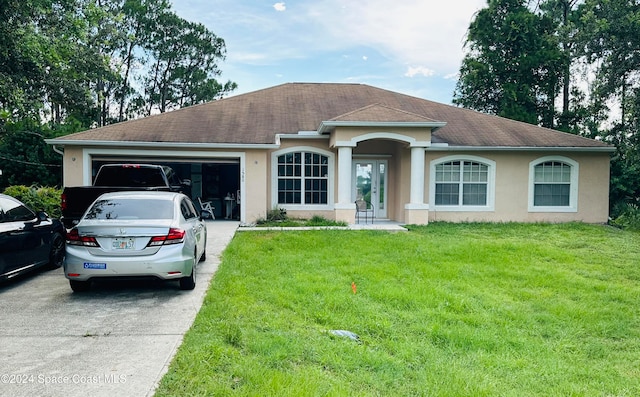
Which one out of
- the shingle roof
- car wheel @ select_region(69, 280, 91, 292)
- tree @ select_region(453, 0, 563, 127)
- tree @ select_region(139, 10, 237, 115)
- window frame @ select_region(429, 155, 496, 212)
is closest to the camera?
car wheel @ select_region(69, 280, 91, 292)

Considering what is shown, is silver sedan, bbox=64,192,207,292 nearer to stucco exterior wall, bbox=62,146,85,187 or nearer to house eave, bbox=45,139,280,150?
house eave, bbox=45,139,280,150

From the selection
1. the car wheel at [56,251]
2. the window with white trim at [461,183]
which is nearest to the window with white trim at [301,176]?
the window with white trim at [461,183]

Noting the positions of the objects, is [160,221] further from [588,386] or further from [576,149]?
[576,149]

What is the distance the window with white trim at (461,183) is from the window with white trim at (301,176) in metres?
4.21

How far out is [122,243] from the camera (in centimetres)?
575

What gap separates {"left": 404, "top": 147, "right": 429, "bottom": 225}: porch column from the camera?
46.4 feet

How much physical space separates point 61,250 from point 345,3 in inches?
558

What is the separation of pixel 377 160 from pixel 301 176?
9.97ft

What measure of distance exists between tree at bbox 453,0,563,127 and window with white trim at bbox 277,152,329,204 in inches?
598

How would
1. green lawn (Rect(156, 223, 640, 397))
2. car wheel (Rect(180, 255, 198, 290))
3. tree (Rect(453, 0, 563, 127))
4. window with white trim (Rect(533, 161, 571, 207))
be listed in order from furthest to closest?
tree (Rect(453, 0, 563, 127))
window with white trim (Rect(533, 161, 571, 207))
car wheel (Rect(180, 255, 198, 290))
green lawn (Rect(156, 223, 640, 397))

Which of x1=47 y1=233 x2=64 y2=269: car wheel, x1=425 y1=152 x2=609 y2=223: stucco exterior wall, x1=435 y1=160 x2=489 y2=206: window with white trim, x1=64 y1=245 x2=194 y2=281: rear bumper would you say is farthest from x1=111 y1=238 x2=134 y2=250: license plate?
x1=435 y1=160 x2=489 y2=206: window with white trim

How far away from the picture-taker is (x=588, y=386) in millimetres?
3777

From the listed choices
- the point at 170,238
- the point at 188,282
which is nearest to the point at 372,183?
the point at 188,282

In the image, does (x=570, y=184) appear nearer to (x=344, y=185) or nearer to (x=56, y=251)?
(x=344, y=185)
